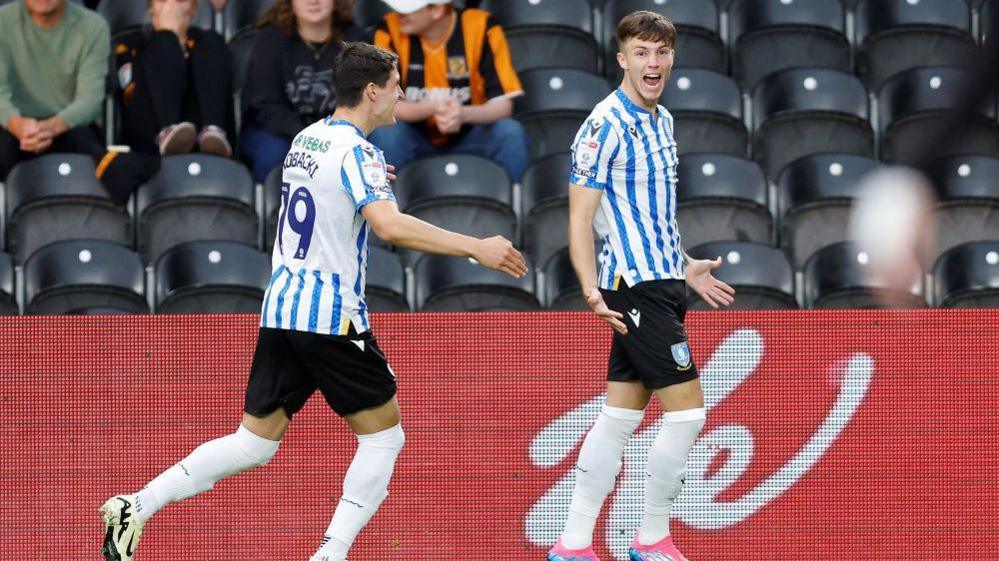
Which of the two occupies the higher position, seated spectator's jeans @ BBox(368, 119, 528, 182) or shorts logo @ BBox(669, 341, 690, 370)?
seated spectator's jeans @ BBox(368, 119, 528, 182)

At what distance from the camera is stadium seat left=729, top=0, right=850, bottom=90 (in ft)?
32.9

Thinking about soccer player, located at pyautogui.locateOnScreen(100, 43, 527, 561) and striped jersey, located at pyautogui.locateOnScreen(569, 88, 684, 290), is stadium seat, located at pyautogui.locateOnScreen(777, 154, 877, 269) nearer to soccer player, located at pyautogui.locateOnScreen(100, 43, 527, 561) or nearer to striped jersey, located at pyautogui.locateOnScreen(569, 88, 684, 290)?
striped jersey, located at pyautogui.locateOnScreen(569, 88, 684, 290)

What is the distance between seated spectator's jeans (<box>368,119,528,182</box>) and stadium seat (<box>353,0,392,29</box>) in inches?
52.3

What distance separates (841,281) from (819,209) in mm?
672

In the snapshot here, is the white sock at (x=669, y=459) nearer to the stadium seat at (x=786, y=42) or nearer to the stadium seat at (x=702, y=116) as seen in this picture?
the stadium seat at (x=702, y=116)

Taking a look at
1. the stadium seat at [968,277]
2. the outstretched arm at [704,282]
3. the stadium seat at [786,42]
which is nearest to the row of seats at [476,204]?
the stadium seat at [968,277]

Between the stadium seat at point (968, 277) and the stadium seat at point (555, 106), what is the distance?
2.29 meters

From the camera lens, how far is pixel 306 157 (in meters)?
5.51

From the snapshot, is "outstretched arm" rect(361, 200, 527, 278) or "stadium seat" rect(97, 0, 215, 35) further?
"stadium seat" rect(97, 0, 215, 35)

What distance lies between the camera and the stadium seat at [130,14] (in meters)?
10.1

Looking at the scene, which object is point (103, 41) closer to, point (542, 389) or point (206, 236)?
point (206, 236)

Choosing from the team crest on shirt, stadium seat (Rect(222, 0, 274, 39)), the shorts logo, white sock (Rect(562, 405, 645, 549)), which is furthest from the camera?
stadium seat (Rect(222, 0, 274, 39))

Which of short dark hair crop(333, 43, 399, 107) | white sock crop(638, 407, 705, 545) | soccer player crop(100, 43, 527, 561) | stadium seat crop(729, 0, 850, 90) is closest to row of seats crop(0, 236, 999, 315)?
stadium seat crop(729, 0, 850, 90)

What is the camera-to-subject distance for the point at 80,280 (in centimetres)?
809
